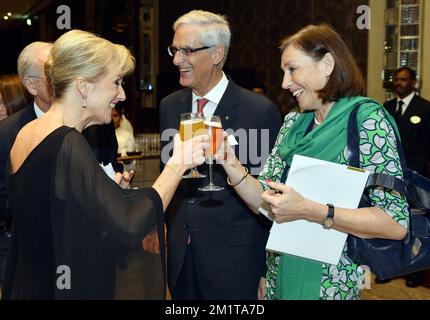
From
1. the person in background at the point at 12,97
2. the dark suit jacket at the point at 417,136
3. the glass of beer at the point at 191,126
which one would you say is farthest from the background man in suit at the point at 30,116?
the dark suit jacket at the point at 417,136

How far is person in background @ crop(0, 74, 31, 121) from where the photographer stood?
120 inches

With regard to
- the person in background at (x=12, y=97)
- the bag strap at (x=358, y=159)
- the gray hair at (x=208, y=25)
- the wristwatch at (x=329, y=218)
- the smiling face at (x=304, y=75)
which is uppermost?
the gray hair at (x=208, y=25)

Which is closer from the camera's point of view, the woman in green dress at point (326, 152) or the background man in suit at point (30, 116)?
the woman in green dress at point (326, 152)

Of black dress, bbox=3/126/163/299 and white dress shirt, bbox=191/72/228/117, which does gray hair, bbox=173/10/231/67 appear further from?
black dress, bbox=3/126/163/299

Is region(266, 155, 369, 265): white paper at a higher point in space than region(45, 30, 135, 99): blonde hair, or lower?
lower

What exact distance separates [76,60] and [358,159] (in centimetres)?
94

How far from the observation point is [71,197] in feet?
5.42

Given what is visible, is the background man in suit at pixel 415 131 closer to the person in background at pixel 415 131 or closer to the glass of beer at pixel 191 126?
the person in background at pixel 415 131

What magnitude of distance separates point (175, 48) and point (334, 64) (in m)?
1.05

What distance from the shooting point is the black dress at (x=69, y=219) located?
1655 mm

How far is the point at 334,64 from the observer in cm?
193

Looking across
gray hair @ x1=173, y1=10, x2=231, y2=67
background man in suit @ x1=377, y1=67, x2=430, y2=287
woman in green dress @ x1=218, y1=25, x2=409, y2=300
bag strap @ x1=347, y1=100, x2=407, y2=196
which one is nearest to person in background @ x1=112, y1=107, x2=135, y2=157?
background man in suit @ x1=377, y1=67, x2=430, y2=287
